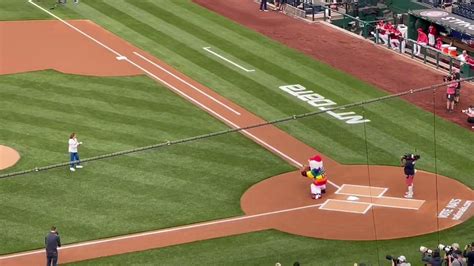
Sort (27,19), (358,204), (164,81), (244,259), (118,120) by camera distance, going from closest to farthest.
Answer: (244,259) → (358,204) → (118,120) → (164,81) → (27,19)

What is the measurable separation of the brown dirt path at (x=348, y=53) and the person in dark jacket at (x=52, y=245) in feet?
50.4

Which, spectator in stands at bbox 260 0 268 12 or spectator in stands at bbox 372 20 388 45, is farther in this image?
spectator in stands at bbox 260 0 268 12

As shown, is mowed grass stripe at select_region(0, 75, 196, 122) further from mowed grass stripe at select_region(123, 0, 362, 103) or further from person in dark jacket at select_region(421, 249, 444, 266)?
person in dark jacket at select_region(421, 249, 444, 266)

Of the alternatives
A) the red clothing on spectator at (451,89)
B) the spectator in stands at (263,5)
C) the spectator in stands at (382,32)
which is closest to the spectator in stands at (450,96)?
the red clothing on spectator at (451,89)

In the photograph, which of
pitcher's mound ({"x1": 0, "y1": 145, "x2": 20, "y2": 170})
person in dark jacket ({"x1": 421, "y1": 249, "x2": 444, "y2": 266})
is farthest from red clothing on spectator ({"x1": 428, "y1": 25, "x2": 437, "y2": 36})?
person in dark jacket ({"x1": 421, "y1": 249, "x2": 444, "y2": 266})

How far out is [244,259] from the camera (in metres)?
28.7

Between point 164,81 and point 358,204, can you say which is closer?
point 358,204

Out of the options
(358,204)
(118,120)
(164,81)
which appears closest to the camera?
(358,204)

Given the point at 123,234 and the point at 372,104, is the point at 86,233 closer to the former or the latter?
the point at 123,234

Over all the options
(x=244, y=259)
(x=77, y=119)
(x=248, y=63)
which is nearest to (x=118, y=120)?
(x=77, y=119)

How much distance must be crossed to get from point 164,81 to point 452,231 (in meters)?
15.7

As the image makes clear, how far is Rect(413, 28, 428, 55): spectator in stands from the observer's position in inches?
1782

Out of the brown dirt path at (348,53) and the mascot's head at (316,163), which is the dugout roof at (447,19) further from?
the mascot's head at (316,163)

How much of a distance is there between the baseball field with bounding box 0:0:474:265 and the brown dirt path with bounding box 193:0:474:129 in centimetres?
14
